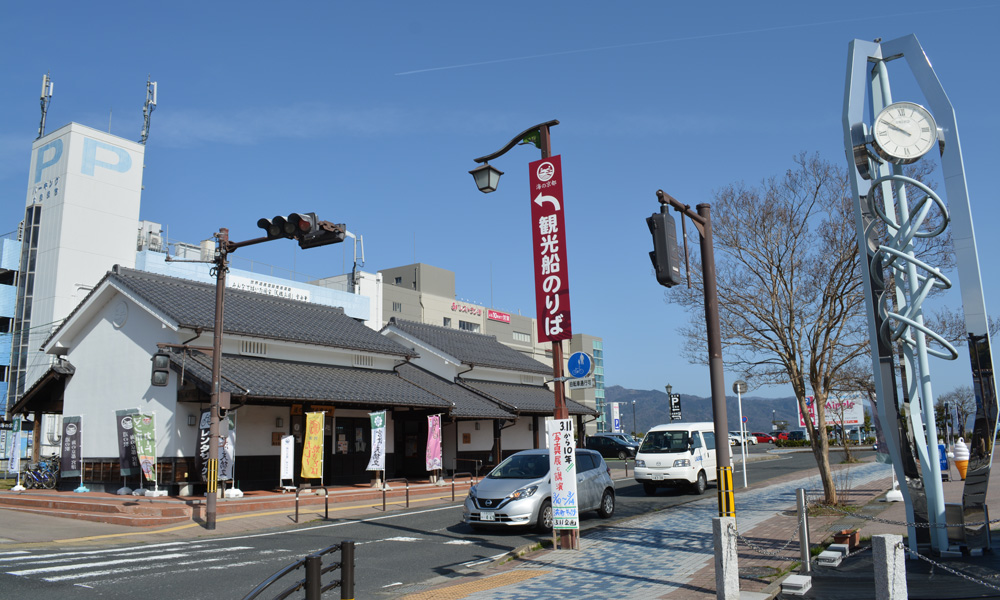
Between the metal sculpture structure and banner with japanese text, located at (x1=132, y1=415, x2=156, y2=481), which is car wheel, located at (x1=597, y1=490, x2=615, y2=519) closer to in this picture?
the metal sculpture structure

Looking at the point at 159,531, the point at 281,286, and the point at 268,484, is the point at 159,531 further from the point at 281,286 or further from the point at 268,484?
the point at 281,286

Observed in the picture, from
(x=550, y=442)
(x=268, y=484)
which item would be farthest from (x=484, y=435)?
(x=550, y=442)

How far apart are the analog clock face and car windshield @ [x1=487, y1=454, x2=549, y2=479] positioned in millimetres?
8452

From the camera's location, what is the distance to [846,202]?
14094 mm

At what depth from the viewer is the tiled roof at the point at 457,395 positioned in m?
27.5

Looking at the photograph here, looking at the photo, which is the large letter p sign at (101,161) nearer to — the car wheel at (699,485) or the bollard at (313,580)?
the car wheel at (699,485)

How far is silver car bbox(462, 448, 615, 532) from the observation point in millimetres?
13156

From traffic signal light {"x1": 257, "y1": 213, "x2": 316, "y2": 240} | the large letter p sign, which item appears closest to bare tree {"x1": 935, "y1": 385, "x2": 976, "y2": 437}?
traffic signal light {"x1": 257, "y1": 213, "x2": 316, "y2": 240}

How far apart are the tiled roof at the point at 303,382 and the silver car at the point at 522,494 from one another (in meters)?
8.16

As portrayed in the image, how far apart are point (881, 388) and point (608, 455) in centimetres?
3465

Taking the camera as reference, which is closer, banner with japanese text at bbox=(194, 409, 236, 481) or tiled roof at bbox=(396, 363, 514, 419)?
banner with japanese text at bbox=(194, 409, 236, 481)

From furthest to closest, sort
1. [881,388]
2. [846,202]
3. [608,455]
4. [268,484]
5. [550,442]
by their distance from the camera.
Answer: [608,455] → [268,484] → [846,202] → [550,442] → [881,388]

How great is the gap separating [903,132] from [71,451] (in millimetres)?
24378

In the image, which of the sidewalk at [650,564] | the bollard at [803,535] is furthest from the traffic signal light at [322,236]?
the bollard at [803,535]
